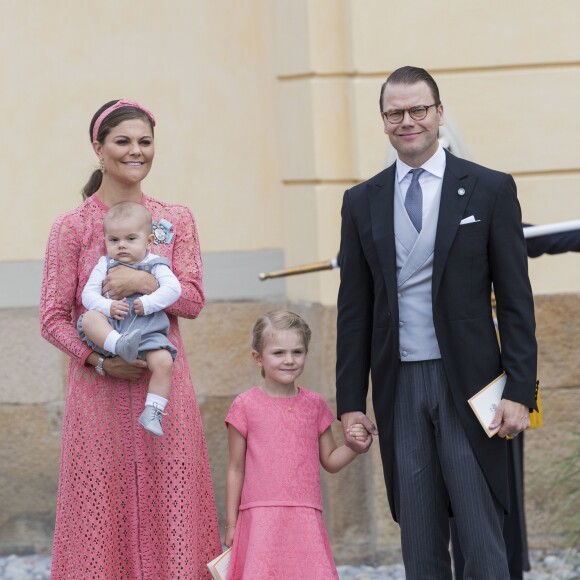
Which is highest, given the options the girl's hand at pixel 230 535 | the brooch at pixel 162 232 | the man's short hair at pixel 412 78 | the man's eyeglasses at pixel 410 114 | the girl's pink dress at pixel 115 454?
the man's short hair at pixel 412 78

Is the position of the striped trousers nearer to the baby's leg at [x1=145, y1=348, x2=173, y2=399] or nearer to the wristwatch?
the baby's leg at [x1=145, y1=348, x2=173, y2=399]

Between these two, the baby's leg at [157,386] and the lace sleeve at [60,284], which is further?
the lace sleeve at [60,284]

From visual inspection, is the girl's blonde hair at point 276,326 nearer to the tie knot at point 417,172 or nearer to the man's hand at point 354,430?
the man's hand at point 354,430

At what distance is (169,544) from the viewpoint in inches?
169

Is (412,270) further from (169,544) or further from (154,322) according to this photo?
(169,544)

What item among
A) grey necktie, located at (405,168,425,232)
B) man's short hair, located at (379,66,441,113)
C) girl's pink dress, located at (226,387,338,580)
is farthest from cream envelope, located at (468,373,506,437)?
man's short hair, located at (379,66,441,113)

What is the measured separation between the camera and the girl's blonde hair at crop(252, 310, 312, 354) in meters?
4.56

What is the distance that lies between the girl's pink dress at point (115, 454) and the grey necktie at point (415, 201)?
756 mm

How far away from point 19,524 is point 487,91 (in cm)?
304

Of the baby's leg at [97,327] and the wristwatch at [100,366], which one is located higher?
the baby's leg at [97,327]

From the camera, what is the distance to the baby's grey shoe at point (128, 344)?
4051 millimetres

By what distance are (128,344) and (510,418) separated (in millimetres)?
1171

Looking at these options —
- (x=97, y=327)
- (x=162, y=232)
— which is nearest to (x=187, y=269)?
(x=162, y=232)

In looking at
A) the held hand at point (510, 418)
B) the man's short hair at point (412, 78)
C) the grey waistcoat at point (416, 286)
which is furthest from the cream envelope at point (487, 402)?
the man's short hair at point (412, 78)
